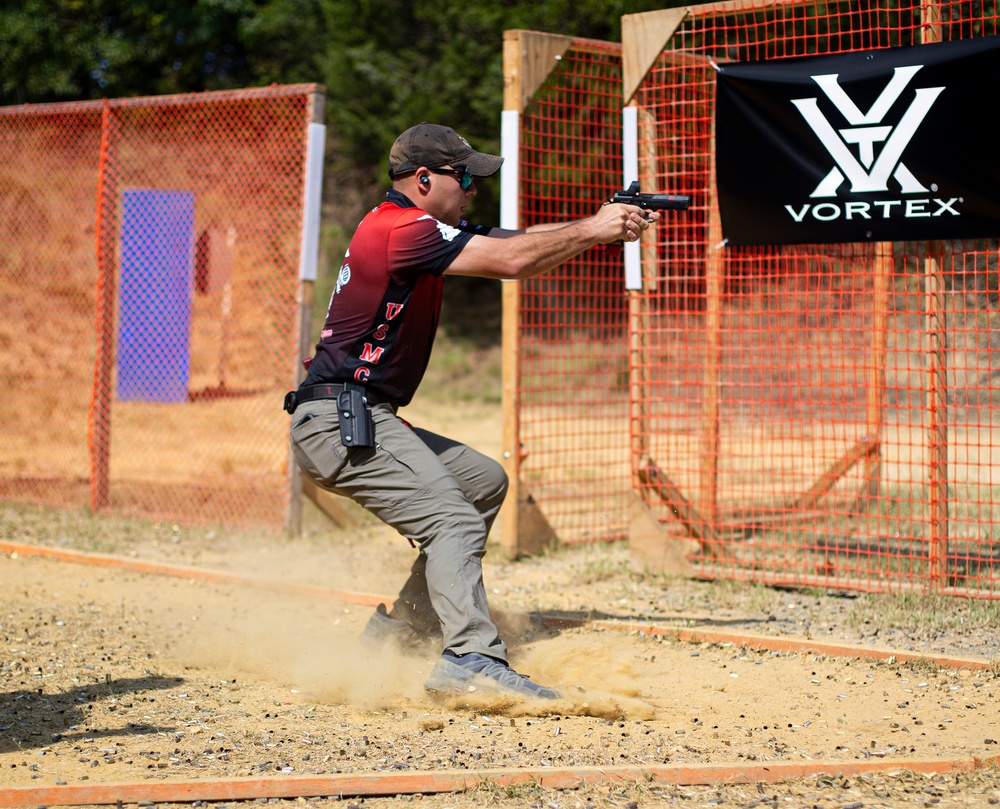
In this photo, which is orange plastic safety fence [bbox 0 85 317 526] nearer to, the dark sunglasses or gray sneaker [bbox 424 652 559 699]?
the dark sunglasses

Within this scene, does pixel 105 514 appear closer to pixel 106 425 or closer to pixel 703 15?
pixel 106 425

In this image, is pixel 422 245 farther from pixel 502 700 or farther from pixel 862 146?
pixel 862 146

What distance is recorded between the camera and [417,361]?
4801 millimetres

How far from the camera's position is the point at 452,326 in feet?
69.6

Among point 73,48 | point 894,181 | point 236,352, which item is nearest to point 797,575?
point 894,181

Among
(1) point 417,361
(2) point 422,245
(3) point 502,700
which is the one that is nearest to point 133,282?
(1) point 417,361

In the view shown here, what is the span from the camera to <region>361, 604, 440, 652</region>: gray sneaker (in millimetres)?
5148

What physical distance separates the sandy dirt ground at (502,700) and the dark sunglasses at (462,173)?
86.5 inches

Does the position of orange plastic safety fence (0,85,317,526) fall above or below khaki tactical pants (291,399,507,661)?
above

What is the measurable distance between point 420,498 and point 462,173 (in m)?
1.44

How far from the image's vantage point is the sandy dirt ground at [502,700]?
143 inches

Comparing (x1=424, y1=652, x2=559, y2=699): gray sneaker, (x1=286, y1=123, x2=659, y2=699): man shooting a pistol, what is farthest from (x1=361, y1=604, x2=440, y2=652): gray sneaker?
(x1=424, y1=652, x2=559, y2=699): gray sneaker

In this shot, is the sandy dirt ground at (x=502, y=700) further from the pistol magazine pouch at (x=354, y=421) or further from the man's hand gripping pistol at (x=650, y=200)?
the man's hand gripping pistol at (x=650, y=200)

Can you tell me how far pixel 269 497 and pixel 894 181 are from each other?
17.2 ft
